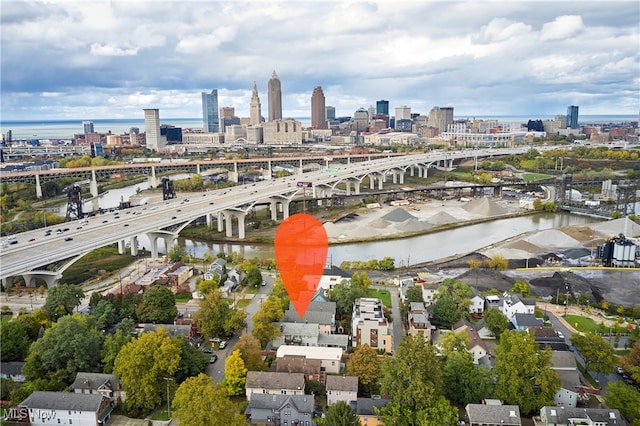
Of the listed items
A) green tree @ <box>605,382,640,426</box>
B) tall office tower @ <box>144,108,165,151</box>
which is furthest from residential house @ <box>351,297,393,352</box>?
tall office tower @ <box>144,108,165,151</box>

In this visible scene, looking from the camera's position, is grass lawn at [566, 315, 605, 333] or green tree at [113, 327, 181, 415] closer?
green tree at [113, 327, 181, 415]

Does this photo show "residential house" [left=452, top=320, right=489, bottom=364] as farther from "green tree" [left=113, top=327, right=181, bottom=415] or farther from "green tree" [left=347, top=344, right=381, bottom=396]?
"green tree" [left=113, top=327, right=181, bottom=415]

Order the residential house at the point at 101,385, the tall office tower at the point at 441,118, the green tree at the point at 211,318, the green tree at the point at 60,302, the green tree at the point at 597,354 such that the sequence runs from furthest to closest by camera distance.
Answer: the tall office tower at the point at 441,118, the green tree at the point at 60,302, the green tree at the point at 211,318, the green tree at the point at 597,354, the residential house at the point at 101,385

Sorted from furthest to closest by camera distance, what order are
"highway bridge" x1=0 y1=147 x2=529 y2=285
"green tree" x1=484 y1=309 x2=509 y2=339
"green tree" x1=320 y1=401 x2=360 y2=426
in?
1. "highway bridge" x1=0 y1=147 x2=529 y2=285
2. "green tree" x1=484 y1=309 x2=509 y2=339
3. "green tree" x1=320 y1=401 x2=360 y2=426

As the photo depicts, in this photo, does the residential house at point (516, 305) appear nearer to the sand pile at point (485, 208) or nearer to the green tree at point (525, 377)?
the green tree at point (525, 377)

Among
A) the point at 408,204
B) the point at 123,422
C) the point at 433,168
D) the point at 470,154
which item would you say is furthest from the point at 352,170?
the point at 123,422

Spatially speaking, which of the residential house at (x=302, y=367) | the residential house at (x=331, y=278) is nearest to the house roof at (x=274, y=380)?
the residential house at (x=302, y=367)
